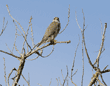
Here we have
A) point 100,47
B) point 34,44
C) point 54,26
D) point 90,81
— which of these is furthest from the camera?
point 54,26

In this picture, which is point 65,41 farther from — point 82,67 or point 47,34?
point 47,34

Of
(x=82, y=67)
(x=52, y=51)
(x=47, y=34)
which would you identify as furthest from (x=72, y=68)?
(x=47, y=34)

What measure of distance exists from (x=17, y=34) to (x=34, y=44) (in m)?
0.66

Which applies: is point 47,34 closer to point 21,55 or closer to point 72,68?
point 21,55

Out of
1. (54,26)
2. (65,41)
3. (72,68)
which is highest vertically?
(54,26)

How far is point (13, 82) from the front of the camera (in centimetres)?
354

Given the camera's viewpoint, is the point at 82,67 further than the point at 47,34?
No

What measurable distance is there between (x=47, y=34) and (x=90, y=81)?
331 centimetres

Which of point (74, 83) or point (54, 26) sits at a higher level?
point (54, 26)

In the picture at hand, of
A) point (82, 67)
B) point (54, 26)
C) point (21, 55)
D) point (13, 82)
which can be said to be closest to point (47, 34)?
point (54, 26)

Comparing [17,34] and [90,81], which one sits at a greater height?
[17,34]

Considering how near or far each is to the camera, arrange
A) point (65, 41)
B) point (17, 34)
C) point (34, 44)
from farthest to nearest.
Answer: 1. point (17, 34)
2. point (34, 44)
3. point (65, 41)

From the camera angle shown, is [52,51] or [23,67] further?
[52,51]

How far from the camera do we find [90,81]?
2.66 metres
